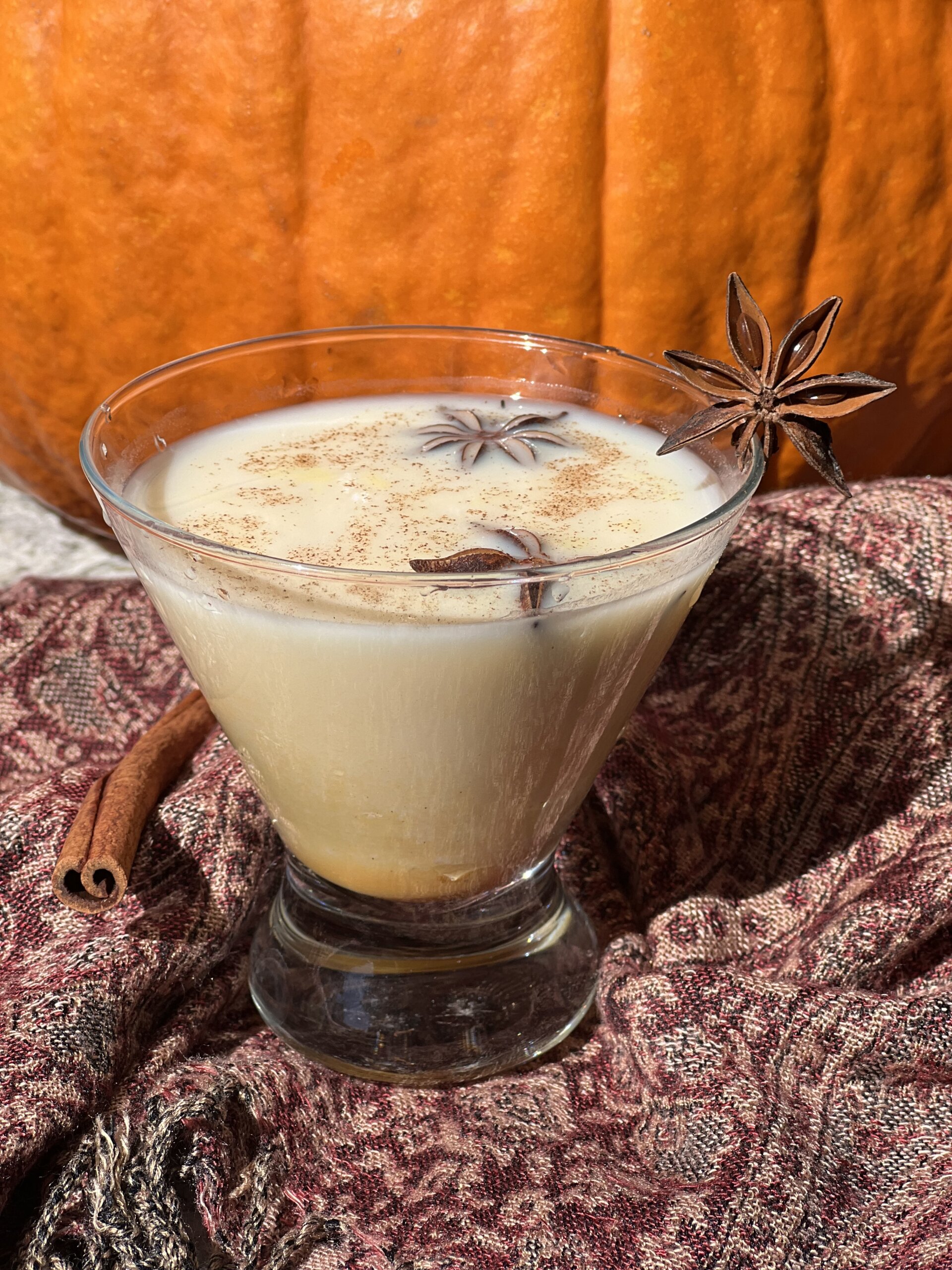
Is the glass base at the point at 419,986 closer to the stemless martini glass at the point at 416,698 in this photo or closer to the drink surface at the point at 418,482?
the stemless martini glass at the point at 416,698

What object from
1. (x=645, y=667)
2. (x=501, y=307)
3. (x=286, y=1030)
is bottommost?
(x=286, y=1030)

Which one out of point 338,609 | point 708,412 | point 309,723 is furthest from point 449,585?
point 708,412

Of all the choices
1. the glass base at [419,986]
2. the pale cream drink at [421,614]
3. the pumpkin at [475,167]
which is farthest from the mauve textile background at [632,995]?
the pumpkin at [475,167]

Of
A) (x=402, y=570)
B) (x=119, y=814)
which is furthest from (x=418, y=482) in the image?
(x=119, y=814)

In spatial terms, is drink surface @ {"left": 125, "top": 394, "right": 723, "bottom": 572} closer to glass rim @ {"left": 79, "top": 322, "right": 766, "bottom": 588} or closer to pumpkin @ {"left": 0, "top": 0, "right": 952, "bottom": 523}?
glass rim @ {"left": 79, "top": 322, "right": 766, "bottom": 588}

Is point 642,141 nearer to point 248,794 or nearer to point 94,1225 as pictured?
point 248,794
